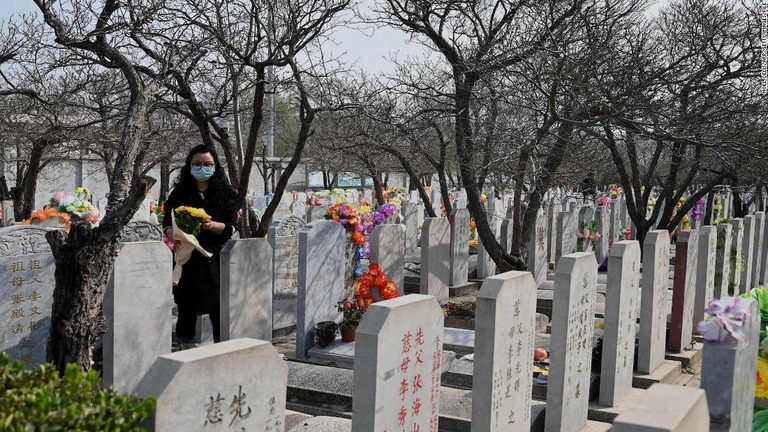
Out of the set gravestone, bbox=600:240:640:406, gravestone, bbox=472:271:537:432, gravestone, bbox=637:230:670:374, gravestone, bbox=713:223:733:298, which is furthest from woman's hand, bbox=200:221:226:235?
gravestone, bbox=713:223:733:298

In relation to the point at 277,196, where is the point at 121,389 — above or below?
below

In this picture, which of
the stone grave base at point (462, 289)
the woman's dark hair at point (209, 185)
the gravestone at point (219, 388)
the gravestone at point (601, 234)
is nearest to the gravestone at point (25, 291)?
the woman's dark hair at point (209, 185)

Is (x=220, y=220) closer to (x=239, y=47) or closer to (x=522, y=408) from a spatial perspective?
(x=239, y=47)

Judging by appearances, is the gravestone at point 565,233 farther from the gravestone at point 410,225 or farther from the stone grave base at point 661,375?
the stone grave base at point 661,375

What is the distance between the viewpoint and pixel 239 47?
819 cm

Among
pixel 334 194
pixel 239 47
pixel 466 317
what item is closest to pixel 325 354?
pixel 466 317

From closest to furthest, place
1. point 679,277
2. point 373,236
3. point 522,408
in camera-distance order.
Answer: point 522,408 → point 679,277 → point 373,236

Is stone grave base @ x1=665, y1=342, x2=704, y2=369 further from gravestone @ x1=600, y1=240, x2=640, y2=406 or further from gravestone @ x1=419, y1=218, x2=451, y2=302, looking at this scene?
gravestone @ x1=419, y1=218, x2=451, y2=302

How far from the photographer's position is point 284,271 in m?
8.92

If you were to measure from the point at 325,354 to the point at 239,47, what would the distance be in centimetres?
348

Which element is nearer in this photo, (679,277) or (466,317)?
(679,277)

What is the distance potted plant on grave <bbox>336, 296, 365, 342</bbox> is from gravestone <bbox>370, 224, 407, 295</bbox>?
2.41 ft

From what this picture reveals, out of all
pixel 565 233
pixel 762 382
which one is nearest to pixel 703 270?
pixel 762 382

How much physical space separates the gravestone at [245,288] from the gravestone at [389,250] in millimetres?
1882
